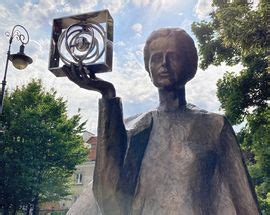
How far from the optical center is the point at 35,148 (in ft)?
60.5

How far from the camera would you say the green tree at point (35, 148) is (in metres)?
18.2

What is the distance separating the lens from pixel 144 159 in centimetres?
229

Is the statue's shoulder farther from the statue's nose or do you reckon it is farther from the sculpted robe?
the statue's nose

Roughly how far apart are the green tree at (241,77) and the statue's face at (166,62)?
7864 mm

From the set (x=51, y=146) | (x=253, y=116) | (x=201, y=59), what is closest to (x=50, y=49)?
(x=253, y=116)

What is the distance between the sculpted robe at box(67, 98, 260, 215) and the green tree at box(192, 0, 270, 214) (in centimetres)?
802

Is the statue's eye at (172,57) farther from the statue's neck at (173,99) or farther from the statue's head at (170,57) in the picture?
the statue's neck at (173,99)

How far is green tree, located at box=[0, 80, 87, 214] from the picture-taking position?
59.6 feet

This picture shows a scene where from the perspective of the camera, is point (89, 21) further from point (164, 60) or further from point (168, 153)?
point (168, 153)

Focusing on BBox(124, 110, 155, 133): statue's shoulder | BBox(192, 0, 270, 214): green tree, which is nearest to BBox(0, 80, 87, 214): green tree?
BBox(192, 0, 270, 214): green tree

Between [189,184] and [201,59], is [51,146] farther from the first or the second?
[189,184]

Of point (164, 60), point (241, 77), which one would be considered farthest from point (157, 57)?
point (241, 77)

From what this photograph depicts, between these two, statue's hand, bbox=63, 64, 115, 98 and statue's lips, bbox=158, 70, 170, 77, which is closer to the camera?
statue's hand, bbox=63, 64, 115, 98

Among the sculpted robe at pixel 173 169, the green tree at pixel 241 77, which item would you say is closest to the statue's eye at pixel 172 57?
the sculpted robe at pixel 173 169
